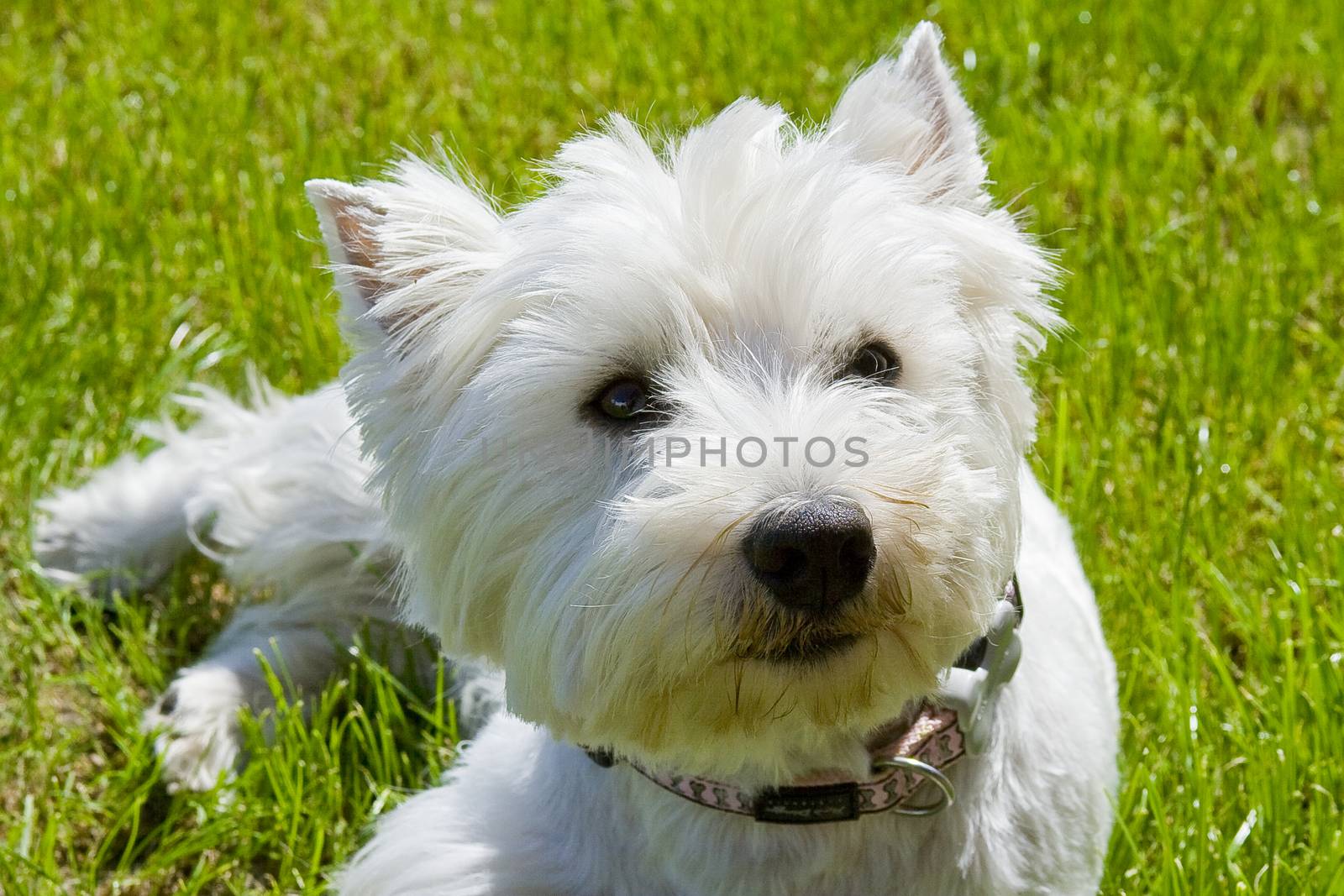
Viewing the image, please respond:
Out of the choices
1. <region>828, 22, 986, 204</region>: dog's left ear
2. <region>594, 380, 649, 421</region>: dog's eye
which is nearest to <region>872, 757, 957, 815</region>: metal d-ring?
<region>594, 380, 649, 421</region>: dog's eye

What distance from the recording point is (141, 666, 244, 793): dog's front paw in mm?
3609

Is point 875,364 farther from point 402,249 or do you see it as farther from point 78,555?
point 78,555

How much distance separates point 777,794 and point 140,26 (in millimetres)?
5313

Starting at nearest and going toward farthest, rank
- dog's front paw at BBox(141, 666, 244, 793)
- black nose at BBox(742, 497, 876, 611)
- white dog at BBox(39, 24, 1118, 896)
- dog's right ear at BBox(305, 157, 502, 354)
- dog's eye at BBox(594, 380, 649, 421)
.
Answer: black nose at BBox(742, 497, 876, 611) → white dog at BBox(39, 24, 1118, 896) → dog's eye at BBox(594, 380, 649, 421) → dog's right ear at BBox(305, 157, 502, 354) → dog's front paw at BBox(141, 666, 244, 793)

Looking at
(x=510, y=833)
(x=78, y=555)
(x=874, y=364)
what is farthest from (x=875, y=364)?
(x=78, y=555)

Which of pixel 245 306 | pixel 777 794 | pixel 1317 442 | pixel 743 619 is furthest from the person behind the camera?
pixel 245 306

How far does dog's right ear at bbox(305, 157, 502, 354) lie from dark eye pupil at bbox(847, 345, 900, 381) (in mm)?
693

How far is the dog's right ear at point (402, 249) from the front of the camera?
2.63m

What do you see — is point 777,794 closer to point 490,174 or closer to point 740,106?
point 740,106

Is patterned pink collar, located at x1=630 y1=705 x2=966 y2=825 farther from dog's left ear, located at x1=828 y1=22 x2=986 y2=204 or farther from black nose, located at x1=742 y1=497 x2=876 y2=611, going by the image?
dog's left ear, located at x1=828 y1=22 x2=986 y2=204

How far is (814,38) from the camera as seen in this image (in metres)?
6.10

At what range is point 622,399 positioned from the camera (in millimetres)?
2426

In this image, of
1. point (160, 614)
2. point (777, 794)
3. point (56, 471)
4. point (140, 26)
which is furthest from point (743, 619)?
point (140, 26)

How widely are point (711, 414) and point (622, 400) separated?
21 cm
